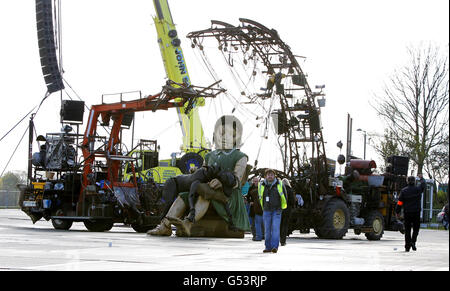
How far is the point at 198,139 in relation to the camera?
147 ft

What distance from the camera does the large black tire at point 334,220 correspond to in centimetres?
2269

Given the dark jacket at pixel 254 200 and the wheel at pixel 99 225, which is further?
the wheel at pixel 99 225

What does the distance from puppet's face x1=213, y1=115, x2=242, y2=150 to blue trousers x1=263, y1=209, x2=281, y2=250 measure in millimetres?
4100

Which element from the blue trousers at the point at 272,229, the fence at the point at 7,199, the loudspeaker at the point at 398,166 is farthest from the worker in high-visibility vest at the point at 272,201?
the fence at the point at 7,199

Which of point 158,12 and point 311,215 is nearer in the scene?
point 311,215

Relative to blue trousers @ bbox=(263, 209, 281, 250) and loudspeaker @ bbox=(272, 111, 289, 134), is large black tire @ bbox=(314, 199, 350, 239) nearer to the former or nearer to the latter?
loudspeaker @ bbox=(272, 111, 289, 134)

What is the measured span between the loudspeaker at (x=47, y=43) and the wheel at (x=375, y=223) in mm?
13621

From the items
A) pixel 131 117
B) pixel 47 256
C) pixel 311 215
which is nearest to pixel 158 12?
pixel 131 117

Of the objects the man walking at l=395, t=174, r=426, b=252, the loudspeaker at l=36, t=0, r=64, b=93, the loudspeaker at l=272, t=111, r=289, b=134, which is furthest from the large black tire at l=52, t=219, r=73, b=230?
the man walking at l=395, t=174, r=426, b=252

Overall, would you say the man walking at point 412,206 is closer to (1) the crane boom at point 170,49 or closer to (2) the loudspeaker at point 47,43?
(2) the loudspeaker at point 47,43

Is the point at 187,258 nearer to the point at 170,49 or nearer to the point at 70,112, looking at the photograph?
the point at 70,112

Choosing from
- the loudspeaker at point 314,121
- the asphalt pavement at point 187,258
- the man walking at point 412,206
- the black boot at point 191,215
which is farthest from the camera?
the loudspeaker at point 314,121

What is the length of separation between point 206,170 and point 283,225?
2.86m
